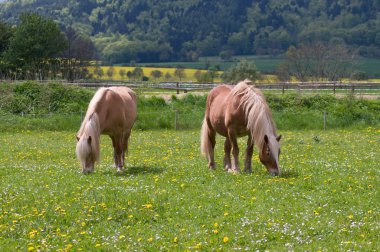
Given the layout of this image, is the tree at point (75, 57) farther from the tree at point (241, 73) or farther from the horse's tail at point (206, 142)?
the horse's tail at point (206, 142)

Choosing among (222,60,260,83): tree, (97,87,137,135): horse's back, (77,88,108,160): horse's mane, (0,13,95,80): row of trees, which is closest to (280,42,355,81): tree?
(222,60,260,83): tree

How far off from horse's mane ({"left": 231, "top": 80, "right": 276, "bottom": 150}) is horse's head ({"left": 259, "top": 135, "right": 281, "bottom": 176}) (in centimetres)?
11

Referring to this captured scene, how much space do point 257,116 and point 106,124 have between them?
4.63 metres

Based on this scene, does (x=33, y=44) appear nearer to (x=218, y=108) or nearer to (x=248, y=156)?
(x=218, y=108)

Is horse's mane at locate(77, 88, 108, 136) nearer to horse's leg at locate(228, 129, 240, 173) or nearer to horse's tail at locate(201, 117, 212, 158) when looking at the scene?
horse's tail at locate(201, 117, 212, 158)

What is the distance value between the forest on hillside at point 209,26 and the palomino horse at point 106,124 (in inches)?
5286

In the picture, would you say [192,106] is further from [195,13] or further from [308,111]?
[195,13]

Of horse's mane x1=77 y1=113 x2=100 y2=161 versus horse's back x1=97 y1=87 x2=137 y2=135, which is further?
horse's back x1=97 y1=87 x2=137 y2=135

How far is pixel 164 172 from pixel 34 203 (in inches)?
184

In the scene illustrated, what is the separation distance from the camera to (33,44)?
208 feet

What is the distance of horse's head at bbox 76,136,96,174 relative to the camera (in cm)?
1498

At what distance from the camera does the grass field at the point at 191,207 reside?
348 inches

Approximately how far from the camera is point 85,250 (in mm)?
8602

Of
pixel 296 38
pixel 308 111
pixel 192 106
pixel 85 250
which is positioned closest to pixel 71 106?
pixel 192 106
